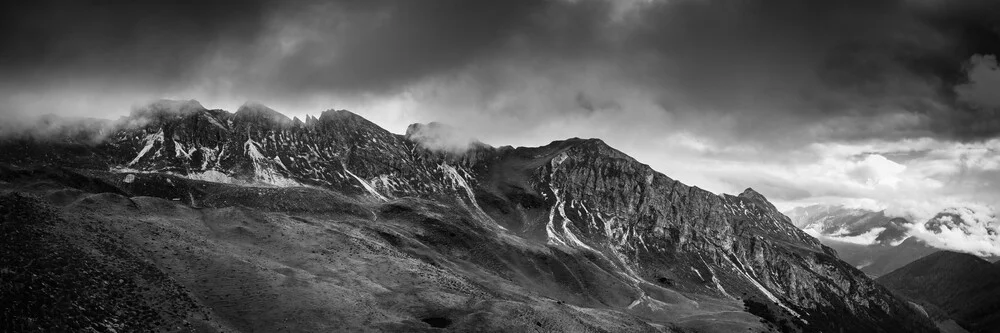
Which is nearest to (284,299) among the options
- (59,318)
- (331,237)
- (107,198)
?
(59,318)

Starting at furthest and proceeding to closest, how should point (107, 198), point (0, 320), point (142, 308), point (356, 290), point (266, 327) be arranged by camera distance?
1. point (107, 198)
2. point (356, 290)
3. point (266, 327)
4. point (142, 308)
5. point (0, 320)

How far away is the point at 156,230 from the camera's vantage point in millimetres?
94188

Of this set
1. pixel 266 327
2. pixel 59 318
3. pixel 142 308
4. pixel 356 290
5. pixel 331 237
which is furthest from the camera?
pixel 331 237

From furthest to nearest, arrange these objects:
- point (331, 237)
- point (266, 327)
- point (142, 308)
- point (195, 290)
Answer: point (331, 237) → point (195, 290) → point (266, 327) → point (142, 308)

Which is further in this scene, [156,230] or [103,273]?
[156,230]

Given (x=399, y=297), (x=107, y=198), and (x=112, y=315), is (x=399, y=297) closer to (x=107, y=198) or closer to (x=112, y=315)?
(x=112, y=315)

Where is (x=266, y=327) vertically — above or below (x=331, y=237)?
below

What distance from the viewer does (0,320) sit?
46.7 meters

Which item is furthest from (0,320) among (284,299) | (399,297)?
(399,297)

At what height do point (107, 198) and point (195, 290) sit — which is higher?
point (107, 198)

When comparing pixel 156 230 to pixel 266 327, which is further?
pixel 156 230

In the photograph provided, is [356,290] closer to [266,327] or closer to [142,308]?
[266,327]

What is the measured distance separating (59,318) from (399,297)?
51732 mm

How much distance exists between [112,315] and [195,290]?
60.3 ft
